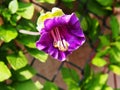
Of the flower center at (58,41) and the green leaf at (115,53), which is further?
the green leaf at (115,53)

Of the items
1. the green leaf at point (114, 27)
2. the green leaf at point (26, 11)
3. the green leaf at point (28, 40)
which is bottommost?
the green leaf at point (114, 27)

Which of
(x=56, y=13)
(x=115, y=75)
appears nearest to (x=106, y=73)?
(x=115, y=75)

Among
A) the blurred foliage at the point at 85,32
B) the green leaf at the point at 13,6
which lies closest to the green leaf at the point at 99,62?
the blurred foliage at the point at 85,32

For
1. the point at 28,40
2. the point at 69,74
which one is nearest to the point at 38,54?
the point at 28,40

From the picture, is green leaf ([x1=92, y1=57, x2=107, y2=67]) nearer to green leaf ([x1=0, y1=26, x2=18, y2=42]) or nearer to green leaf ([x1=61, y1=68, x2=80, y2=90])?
→ green leaf ([x1=61, y1=68, x2=80, y2=90])

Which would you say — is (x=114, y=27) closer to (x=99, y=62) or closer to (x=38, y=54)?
(x=99, y=62)

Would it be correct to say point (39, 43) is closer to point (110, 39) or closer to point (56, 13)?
point (56, 13)

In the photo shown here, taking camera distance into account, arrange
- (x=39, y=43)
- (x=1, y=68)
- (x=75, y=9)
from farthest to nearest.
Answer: (x=75, y=9) → (x=1, y=68) → (x=39, y=43)

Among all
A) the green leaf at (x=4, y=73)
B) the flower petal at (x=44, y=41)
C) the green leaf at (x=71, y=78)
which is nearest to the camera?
the flower petal at (x=44, y=41)

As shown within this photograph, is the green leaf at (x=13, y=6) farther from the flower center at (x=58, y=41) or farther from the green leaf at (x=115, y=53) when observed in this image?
the green leaf at (x=115, y=53)
